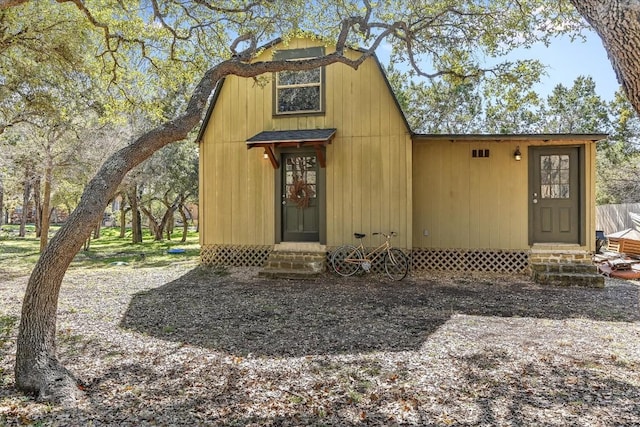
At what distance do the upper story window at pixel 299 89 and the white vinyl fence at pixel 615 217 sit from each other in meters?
11.4

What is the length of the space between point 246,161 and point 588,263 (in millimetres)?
7112

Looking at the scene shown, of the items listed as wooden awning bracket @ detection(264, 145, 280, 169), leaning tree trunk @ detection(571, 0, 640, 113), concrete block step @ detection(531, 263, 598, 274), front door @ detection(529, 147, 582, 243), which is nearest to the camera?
leaning tree trunk @ detection(571, 0, 640, 113)

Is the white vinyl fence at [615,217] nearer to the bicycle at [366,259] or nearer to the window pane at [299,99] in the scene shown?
the bicycle at [366,259]

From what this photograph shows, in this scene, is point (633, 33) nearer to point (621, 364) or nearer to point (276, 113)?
point (621, 364)

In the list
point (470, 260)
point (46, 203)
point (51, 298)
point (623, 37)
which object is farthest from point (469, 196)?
point (46, 203)

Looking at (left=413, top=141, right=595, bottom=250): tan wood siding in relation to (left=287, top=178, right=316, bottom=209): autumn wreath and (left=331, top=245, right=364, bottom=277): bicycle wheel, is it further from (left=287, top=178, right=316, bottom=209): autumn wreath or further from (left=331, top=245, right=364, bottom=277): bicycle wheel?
(left=287, top=178, right=316, bottom=209): autumn wreath

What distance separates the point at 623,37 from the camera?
216cm

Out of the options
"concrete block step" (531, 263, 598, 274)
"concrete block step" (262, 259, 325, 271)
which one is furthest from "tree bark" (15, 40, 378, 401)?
"concrete block step" (531, 263, 598, 274)

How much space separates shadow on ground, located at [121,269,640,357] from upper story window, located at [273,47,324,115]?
3.80m

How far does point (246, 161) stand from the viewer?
8820 mm

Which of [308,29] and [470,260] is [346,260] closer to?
[470,260]

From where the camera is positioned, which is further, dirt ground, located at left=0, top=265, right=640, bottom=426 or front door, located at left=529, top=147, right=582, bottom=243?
front door, located at left=529, top=147, right=582, bottom=243

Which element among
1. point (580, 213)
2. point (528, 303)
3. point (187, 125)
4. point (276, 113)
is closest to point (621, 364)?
point (528, 303)

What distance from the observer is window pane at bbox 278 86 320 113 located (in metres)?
8.62
